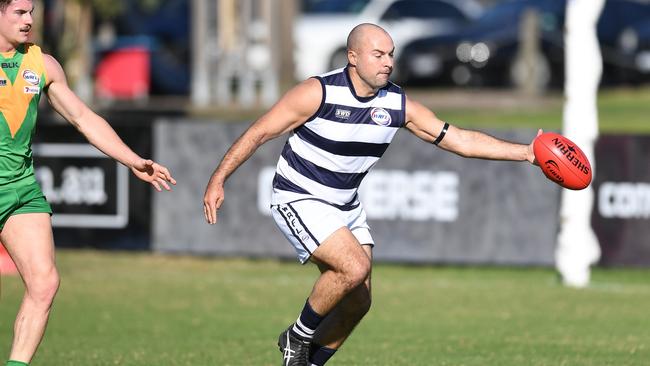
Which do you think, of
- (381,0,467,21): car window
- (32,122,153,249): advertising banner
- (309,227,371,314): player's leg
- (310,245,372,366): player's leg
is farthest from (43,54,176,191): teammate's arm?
(381,0,467,21): car window

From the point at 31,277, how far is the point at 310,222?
161 cm

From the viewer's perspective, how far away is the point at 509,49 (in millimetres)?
25641

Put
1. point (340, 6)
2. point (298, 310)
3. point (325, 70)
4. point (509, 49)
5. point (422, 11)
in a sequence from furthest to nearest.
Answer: point (340, 6)
point (325, 70)
point (422, 11)
point (509, 49)
point (298, 310)

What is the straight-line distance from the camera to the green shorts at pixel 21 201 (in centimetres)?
698

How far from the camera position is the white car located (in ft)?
87.1

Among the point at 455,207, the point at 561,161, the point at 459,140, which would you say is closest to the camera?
the point at 561,161

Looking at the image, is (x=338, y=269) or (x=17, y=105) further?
(x=338, y=269)

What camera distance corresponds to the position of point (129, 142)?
14609 mm

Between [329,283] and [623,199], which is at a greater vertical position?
[329,283]

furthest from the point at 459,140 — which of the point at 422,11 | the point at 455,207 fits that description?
the point at 422,11

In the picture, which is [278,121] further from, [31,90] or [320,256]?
[31,90]

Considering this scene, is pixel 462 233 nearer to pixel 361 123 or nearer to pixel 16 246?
pixel 361 123

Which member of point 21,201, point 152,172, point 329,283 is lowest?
point 329,283

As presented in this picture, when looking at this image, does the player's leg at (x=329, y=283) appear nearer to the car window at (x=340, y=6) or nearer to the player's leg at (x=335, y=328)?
the player's leg at (x=335, y=328)
